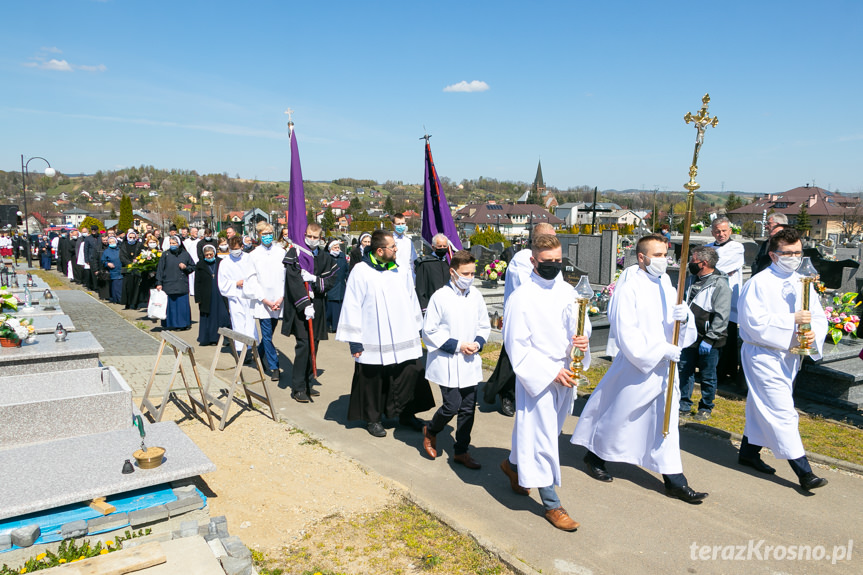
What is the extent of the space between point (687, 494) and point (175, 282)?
10.1 metres

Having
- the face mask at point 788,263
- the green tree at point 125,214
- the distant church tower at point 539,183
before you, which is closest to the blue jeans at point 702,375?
the face mask at point 788,263

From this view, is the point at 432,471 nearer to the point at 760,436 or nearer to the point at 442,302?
the point at 442,302

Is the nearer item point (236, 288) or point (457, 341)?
point (457, 341)

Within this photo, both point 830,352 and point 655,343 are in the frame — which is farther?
point 830,352

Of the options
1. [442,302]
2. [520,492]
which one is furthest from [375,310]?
[520,492]

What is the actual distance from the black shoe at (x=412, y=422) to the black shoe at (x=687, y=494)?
8.26 feet

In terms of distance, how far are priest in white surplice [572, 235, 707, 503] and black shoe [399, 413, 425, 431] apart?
1.93 m

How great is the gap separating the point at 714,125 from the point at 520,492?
3.12m

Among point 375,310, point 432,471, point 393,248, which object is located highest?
point 393,248

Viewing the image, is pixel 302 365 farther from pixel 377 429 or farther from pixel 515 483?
pixel 515 483

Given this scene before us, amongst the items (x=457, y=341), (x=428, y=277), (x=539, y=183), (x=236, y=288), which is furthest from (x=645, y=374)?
(x=539, y=183)

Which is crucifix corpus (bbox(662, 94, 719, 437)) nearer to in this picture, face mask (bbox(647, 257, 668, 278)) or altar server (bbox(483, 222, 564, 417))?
face mask (bbox(647, 257, 668, 278))

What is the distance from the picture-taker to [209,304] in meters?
10.8

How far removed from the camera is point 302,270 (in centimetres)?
730
